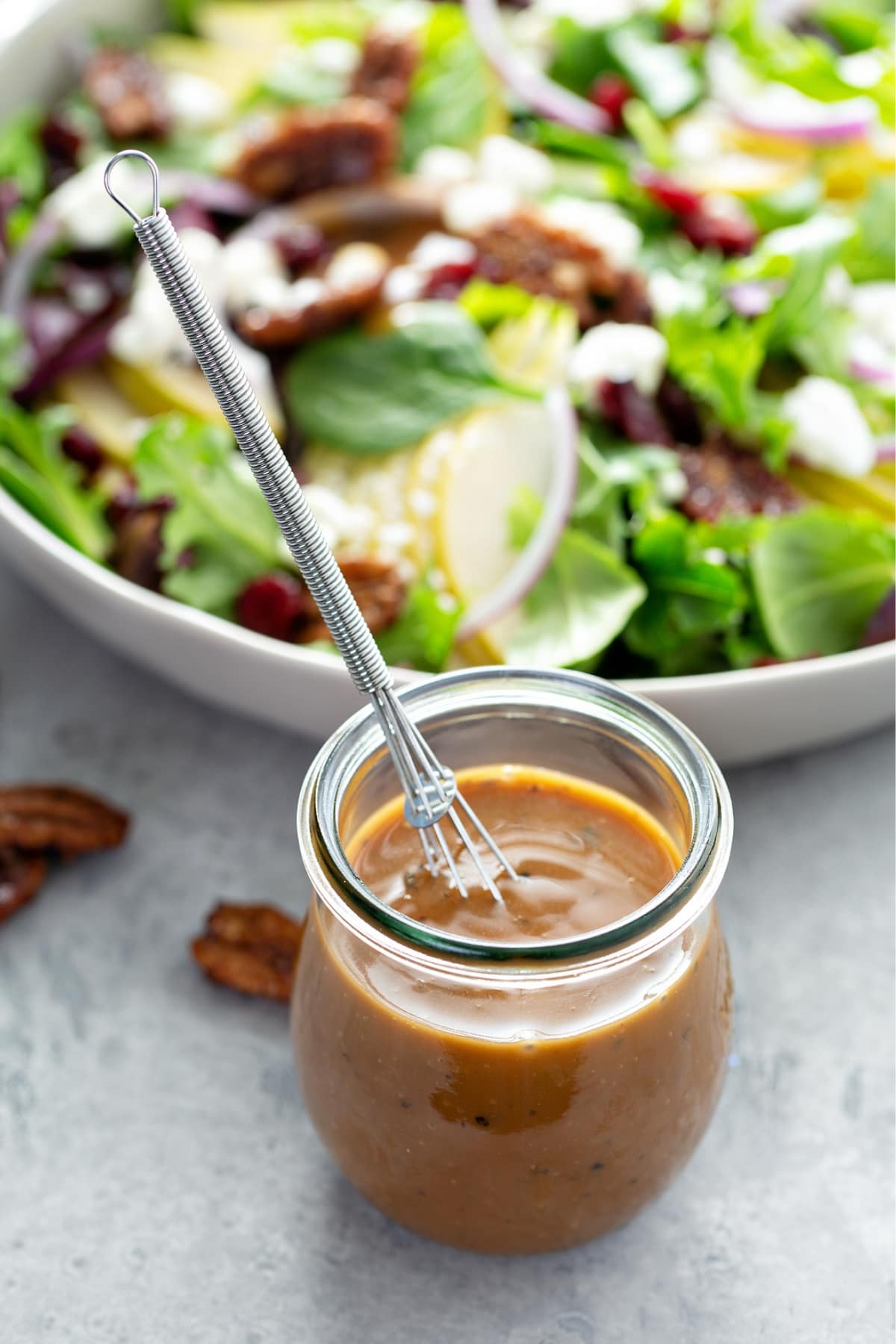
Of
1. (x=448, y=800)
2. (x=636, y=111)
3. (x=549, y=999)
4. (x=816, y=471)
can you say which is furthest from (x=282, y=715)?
(x=636, y=111)

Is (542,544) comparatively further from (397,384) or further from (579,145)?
(579,145)

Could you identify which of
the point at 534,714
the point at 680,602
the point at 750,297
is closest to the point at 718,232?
the point at 750,297

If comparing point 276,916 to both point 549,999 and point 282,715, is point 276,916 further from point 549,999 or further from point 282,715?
point 549,999

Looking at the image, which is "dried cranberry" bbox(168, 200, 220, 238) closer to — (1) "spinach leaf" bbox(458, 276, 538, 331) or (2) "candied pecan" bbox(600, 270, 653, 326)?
(1) "spinach leaf" bbox(458, 276, 538, 331)

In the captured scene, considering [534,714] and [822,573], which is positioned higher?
[534,714]

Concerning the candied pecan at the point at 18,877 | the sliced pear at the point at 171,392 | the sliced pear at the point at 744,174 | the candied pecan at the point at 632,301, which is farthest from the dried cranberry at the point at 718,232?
the candied pecan at the point at 18,877

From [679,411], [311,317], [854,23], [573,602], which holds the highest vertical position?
[311,317]
